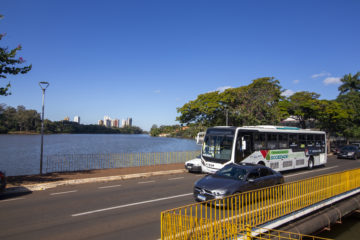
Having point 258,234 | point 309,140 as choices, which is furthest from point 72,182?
point 309,140

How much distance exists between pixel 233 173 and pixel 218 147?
4.96 meters

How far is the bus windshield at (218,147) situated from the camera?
14.4 metres

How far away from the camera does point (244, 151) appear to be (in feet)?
48.6

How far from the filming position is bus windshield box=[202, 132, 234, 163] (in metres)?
14.4

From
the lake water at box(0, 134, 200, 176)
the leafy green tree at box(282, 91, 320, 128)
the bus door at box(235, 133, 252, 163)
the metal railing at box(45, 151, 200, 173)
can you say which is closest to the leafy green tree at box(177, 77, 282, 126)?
the leafy green tree at box(282, 91, 320, 128)

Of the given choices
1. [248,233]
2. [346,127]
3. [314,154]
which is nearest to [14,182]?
[248,233]

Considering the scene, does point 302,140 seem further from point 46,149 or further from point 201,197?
point 46,149

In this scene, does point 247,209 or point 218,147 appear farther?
point 218,147

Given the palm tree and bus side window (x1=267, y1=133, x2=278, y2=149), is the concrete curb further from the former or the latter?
the palm tree

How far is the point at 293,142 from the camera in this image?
1861cm

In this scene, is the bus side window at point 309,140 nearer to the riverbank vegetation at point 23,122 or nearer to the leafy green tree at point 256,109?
the leafy green tree at point 256,109

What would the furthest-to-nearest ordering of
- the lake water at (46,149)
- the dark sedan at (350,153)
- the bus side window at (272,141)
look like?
the dark sedan at (350,153) < the lake water at (46,149) < the bus side window at (272,141)

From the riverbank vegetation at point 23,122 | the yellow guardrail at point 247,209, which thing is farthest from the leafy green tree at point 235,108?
the riverbank vegetation at point 23,122

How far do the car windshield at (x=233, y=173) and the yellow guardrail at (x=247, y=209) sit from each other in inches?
69.4
